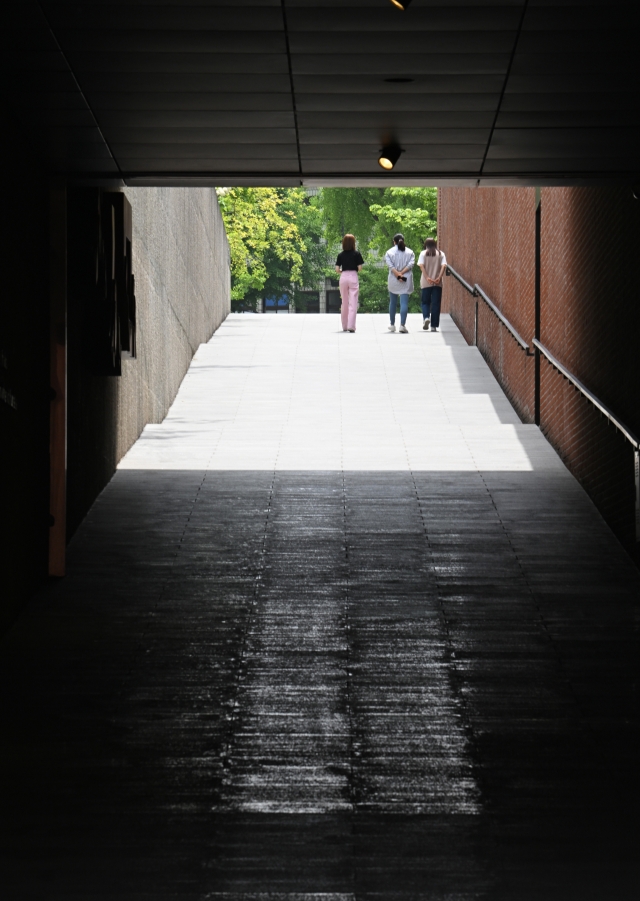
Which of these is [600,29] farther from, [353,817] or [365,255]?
[365,255]

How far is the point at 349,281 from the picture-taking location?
2114 centimetres

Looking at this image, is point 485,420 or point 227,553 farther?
point 485,420

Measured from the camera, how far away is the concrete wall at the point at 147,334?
9.59m

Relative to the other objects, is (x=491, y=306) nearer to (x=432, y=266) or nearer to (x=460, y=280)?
(x=460, y=280)

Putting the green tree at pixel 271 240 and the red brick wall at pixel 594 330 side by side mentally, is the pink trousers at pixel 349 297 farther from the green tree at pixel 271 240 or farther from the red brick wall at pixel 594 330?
the red brick wall at pixel 594 330

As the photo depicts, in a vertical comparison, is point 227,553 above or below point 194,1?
below

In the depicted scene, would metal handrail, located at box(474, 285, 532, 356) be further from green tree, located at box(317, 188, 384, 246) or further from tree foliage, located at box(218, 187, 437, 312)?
green tree, located at box(317, 188, 384, 246)

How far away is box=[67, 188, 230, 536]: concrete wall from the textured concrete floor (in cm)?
40

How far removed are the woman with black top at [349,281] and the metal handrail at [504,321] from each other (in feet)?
10.7

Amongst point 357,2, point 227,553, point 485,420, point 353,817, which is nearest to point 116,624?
point 227,553

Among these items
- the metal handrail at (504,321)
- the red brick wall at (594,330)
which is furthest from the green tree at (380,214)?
the red brick wall at (594,330)

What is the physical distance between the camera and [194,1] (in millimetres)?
5750

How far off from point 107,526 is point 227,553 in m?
1.18

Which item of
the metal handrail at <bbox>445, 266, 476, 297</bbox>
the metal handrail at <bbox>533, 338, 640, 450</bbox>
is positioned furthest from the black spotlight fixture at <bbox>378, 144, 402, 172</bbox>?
the metal handrail at <bbox>445, 266, 476, 297</bbox>
